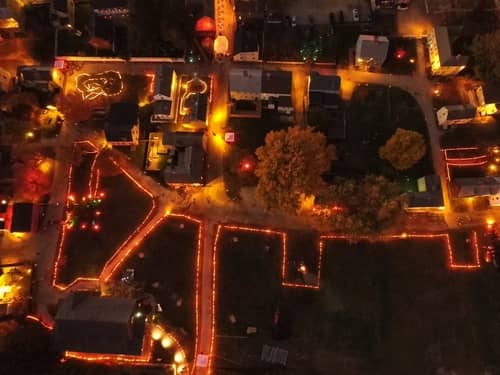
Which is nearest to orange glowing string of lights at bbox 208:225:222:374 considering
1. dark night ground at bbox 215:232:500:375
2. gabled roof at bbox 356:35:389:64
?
dark night ground at bbox 215:232:500:375

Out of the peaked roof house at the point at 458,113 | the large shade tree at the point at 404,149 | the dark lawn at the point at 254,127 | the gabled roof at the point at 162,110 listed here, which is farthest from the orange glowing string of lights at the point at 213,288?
the peaked roof house at the point at 458,113

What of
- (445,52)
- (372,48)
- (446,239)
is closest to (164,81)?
(372,48)

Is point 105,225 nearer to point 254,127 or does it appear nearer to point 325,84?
point 254,127

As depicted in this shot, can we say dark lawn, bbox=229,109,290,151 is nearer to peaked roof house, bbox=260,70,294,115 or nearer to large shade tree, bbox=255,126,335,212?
peaked roof house, bbox=260,70,294,115

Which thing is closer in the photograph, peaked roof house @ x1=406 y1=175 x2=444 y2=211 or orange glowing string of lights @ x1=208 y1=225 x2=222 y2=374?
orange glowing string of lights @ x1=208 y1=225 x2=222 y2=374

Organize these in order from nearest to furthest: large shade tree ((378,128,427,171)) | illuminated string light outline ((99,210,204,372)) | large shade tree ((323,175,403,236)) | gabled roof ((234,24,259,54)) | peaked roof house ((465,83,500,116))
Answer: large shade tree ((323,175,403,236)) < large shade tree ((378,128,427,171)) < illuminated string light outline ((99,210,204,372)) < peaked roof house ((465,83,500,116)) < gabled roof ((234,24,259,54))

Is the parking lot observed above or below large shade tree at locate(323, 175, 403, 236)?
above

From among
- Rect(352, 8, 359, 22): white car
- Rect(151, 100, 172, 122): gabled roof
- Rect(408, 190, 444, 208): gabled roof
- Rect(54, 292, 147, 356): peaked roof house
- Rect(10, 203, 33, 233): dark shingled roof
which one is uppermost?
Rect(352, 8, 359, 22): white car
